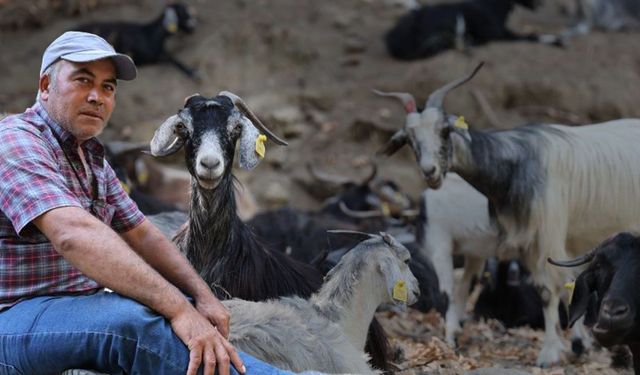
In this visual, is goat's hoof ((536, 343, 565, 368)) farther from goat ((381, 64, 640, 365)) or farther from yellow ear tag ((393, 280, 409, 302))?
yellow ear tag ((393, 280, 409, 302))

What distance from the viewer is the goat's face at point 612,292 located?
227 inches

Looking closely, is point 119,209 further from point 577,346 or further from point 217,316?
point 577,346

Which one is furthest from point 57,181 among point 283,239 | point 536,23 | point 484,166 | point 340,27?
point 536,23

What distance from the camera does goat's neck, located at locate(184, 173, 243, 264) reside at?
255 inches

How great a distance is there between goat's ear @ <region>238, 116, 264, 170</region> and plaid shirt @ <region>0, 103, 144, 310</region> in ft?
5.22

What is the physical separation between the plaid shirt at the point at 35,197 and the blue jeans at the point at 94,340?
0.56ft

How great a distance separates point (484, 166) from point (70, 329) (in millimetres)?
5383

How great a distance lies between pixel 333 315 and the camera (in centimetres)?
524

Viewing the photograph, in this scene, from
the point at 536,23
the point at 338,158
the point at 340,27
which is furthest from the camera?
the point at 536,23

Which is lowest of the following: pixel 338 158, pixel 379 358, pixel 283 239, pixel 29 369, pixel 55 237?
pixel 338 158

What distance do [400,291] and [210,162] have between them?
140 centimetres

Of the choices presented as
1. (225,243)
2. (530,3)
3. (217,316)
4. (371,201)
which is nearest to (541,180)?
(225,243)

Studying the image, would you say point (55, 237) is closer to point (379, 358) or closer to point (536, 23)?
point (379, 358)

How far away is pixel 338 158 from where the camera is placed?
1658cm
